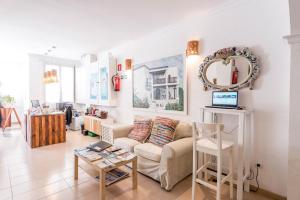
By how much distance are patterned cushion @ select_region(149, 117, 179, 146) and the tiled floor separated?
1.99 ft

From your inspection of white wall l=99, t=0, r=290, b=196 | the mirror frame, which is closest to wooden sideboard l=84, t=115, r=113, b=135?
white wall l=99, t=0, r=290, b=196

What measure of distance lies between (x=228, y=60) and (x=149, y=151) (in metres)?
1.80

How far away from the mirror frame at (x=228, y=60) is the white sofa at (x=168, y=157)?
84cm

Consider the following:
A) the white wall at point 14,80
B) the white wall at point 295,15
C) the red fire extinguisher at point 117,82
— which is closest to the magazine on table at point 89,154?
the red fire extinguisher at point 117,82

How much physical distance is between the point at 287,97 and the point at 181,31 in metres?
1.99

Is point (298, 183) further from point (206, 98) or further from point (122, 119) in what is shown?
point (122, 119)

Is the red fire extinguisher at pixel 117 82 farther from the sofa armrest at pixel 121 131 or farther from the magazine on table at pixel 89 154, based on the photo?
the magazine on table at pixel 89 154

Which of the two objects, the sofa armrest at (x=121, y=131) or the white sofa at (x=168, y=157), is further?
the sofa armrest at (x=121, y=131)

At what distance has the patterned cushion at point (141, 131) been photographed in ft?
10.1

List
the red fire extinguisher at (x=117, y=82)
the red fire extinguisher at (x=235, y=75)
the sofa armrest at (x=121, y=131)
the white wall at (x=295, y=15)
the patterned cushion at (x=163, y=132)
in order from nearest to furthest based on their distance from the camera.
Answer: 1. the white wall at (x=295, y=15)
2. the red fire extinguisher at (x=235, y=75)
3. the patterned cushion at (x=163, y=132)
4. the sofa armrest at (x=121, y=131)
5. the red fire extinguisher at (x=117, y=82)

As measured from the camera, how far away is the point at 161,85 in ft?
11.4

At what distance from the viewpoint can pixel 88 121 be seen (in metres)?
5.12

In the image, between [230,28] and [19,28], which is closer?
[230,28]

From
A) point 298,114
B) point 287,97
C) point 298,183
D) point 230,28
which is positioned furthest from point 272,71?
point 298,183
